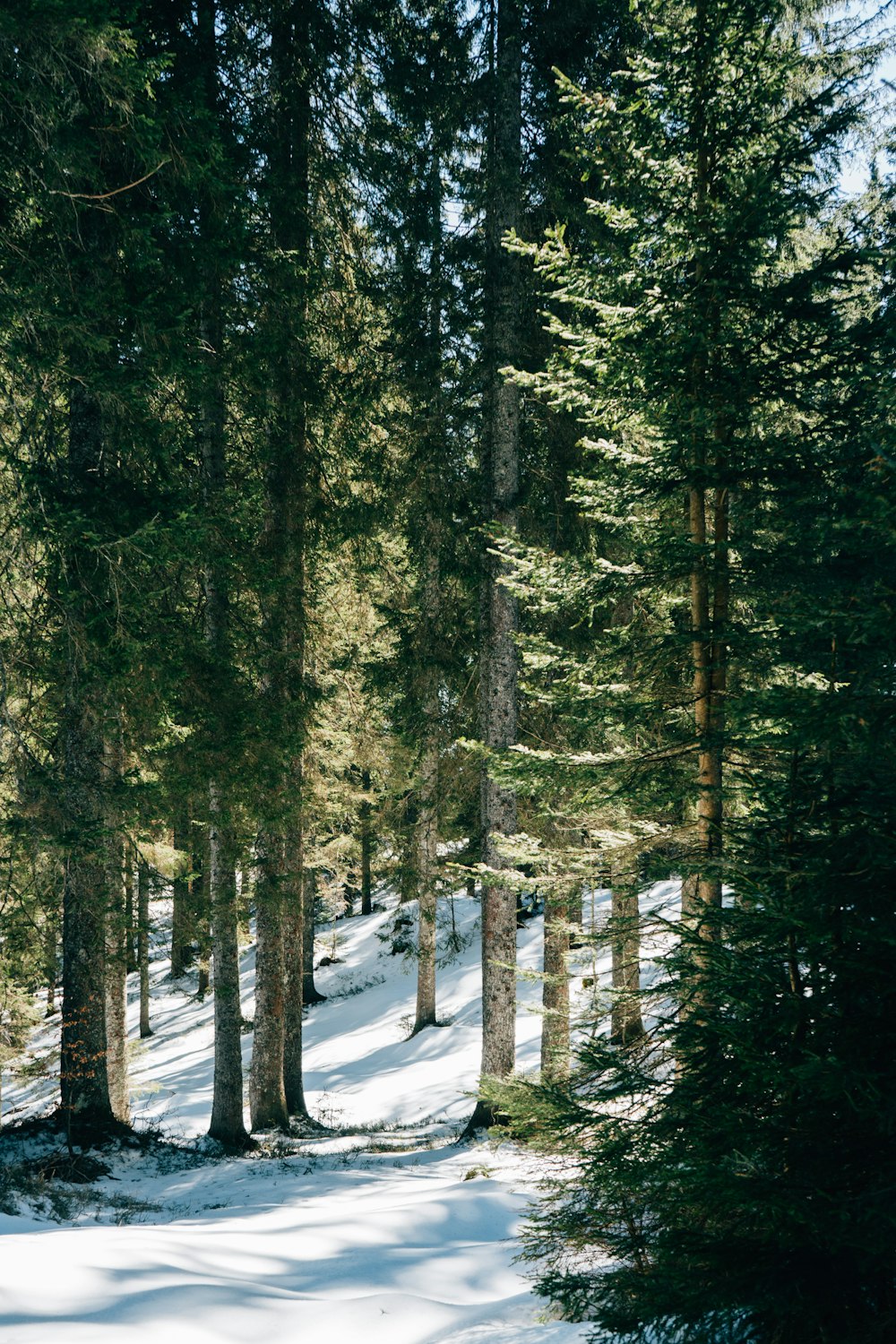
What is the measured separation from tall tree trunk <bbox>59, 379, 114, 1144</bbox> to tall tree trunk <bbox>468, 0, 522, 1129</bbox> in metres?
4.46

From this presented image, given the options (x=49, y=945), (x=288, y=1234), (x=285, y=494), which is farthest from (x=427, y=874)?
(x=288, y=1234)

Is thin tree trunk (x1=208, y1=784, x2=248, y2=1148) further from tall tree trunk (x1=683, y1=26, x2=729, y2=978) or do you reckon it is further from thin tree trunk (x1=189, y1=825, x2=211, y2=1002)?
tall tree trunk (x1=683, y1=26, x2=729, y2=978)

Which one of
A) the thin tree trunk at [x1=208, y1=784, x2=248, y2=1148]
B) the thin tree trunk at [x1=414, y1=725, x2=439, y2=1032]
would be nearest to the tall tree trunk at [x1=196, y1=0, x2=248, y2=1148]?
the thin tree trunk at [x1=208, y1=784, x2=248, y2=1148]

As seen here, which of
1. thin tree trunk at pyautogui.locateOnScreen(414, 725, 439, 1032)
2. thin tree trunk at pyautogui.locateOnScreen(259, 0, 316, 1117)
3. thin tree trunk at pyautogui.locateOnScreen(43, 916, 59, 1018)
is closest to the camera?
thin tree trunk at pyautogui.locateOnScreen(43, 916, 59, 1018)

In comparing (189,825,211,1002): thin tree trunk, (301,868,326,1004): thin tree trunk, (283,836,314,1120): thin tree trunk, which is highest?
(189,825,211,1002): thin tree trunk

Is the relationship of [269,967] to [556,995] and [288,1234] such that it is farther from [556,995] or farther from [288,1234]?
[288,1234]

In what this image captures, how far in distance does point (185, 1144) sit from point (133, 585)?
8319 millimetres

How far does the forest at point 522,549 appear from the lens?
9.88ft

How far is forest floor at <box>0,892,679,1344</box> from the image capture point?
13.0 feet

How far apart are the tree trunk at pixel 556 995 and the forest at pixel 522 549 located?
15cm

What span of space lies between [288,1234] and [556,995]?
653cm

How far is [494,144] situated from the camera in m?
9.61

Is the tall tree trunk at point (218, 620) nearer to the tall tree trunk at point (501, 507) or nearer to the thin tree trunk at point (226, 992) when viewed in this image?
the thin tree trunk at point (226, 992)

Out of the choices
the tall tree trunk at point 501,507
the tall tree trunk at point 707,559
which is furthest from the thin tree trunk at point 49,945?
the tall tree trunk at point 707,559
